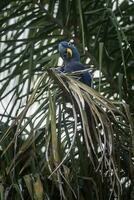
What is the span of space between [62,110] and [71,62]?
187 mm

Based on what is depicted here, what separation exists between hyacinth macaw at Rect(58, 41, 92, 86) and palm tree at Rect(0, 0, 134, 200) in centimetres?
3

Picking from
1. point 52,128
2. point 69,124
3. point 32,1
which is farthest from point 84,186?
point 32,1

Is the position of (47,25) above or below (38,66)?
above

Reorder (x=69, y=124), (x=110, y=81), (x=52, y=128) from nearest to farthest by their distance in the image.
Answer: (x=52, y=128) → (x=69, y=124) → (x=110, y=81)

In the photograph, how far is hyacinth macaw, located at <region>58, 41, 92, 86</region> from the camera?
132cm

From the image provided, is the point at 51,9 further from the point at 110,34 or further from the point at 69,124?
the point at 69,124

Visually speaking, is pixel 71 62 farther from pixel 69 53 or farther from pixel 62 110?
pixel 62 110

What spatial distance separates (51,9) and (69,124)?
396 millimetres

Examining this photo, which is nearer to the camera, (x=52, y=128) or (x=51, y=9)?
(x=52, y=128)

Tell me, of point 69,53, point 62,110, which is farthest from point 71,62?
point 62,110

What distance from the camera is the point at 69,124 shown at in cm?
143

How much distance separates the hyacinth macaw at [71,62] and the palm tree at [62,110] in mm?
34

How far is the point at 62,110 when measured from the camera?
1219 mm

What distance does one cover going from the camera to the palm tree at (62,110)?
112 cm
